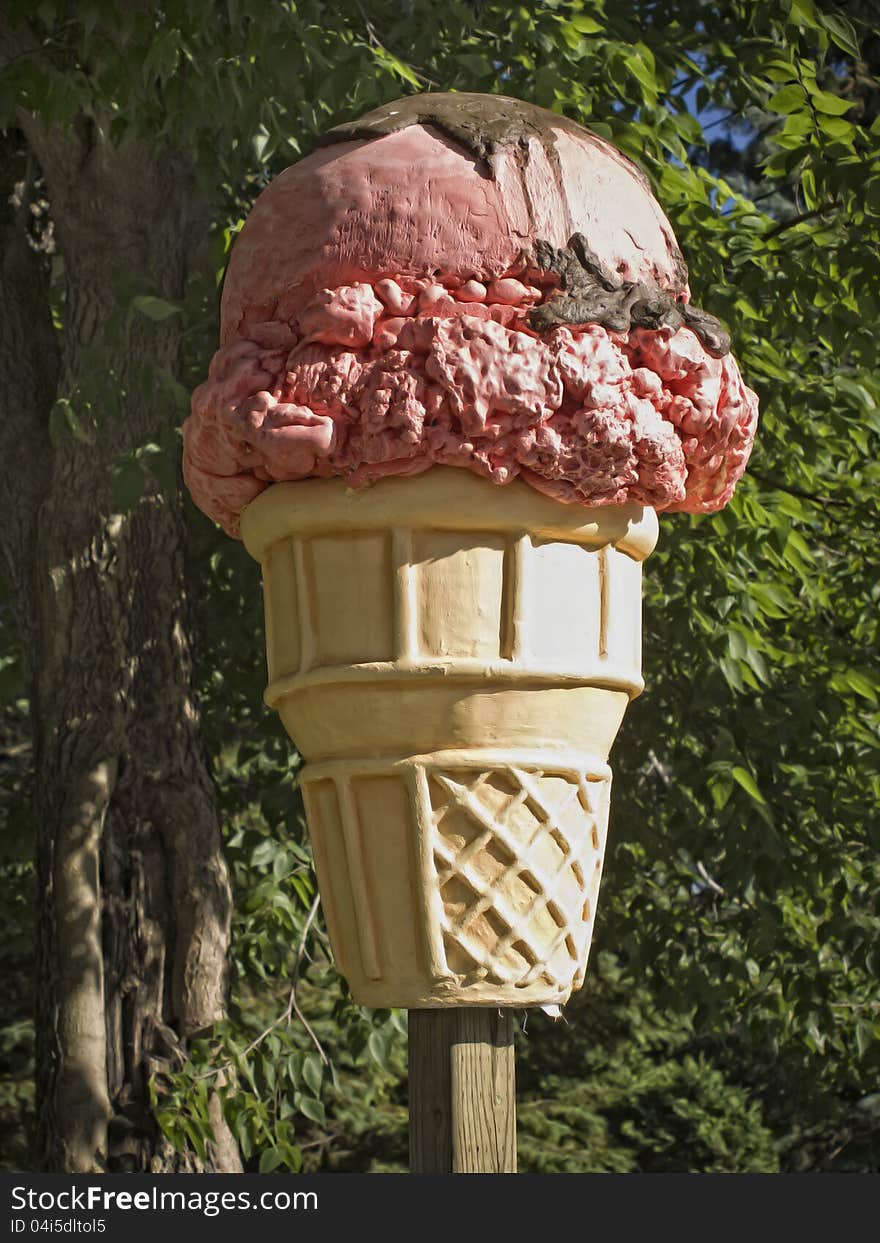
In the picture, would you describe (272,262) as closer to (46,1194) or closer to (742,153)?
(46,1194)

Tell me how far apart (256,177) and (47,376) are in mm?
988

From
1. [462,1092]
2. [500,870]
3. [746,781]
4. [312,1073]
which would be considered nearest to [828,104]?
[746,781]

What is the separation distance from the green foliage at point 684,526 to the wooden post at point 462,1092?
218cm

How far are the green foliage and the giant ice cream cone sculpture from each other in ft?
5.54

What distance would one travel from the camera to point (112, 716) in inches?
176

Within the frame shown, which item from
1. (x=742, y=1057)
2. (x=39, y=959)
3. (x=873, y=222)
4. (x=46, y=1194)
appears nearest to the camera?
(x=46, y=1194)

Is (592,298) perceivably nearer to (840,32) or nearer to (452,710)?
(452,710)

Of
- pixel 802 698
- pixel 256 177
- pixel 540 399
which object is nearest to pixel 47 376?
pixel 256 177

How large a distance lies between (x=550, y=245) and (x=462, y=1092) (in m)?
1.16

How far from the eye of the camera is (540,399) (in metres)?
2.03

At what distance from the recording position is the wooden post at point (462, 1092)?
2.07 meters

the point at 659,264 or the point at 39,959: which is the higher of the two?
the point at 659,264

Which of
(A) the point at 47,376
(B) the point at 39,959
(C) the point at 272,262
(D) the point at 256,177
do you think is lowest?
(B) the point at 39,959

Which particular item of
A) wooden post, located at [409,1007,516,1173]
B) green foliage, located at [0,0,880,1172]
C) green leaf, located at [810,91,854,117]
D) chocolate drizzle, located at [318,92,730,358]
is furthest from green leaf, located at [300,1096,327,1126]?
green leaf, located at [810,91,854,117]
